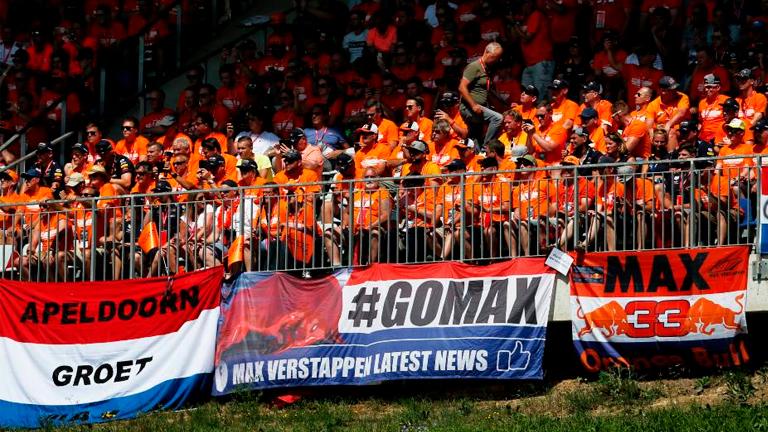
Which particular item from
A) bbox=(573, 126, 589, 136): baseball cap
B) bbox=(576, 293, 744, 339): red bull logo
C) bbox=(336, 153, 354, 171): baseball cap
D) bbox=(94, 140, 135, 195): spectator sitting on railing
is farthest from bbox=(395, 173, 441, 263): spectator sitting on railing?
bbox=(94, 140, 135, 195): spectator sitting on railing

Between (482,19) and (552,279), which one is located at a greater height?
(482,19)

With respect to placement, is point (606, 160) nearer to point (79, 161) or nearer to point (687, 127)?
point (687, 127)

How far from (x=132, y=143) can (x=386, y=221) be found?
678cm

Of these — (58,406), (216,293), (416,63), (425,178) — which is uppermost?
(416,63)

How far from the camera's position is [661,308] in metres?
17.1

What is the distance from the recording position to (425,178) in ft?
59.9

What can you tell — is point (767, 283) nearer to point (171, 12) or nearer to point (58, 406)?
point (58, 406)

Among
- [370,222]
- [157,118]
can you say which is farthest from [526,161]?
[157,118]

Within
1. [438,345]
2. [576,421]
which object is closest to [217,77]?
[438,345]

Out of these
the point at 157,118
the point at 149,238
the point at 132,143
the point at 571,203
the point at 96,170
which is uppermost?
the point at 157,118

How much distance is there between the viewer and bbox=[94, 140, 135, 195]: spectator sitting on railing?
70.5 feet

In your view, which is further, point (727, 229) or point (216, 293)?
point (216, 293)

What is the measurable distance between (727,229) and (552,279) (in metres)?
1.71

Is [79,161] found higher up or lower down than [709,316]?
higher up
